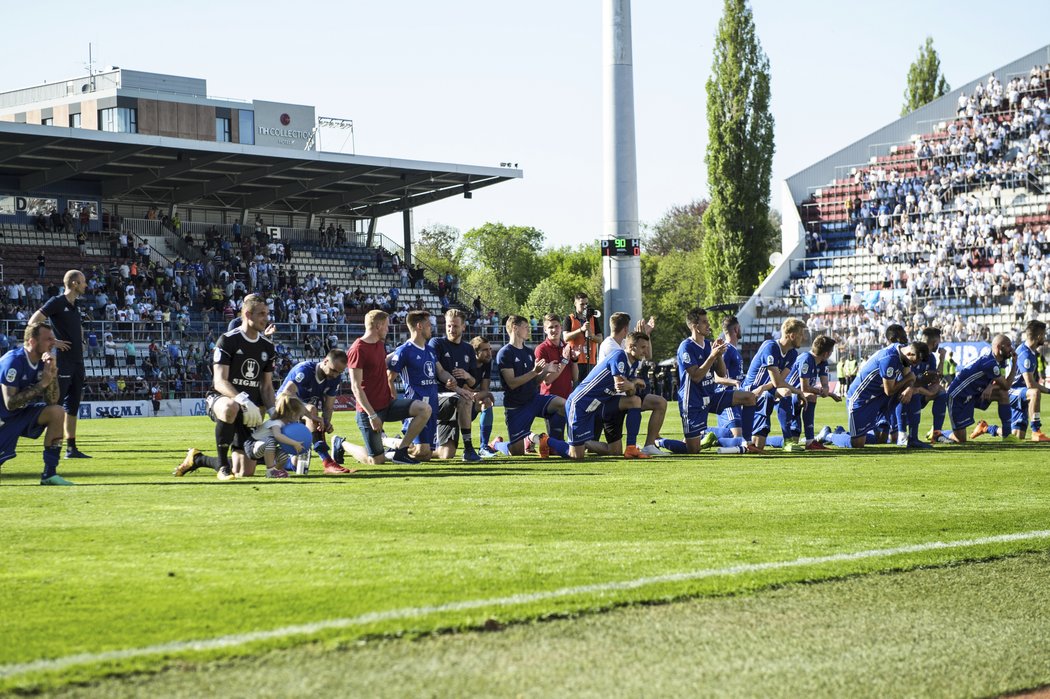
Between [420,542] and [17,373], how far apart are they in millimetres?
6426

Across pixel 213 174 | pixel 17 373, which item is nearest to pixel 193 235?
pixel 213 174

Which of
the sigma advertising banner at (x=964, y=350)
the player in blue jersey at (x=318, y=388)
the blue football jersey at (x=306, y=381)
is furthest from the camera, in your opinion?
the sigma advertising banner at (x=964, y=350)

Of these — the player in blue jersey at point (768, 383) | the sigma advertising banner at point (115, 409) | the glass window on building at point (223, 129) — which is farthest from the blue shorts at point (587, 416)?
the glass window on building at point (223, 129)

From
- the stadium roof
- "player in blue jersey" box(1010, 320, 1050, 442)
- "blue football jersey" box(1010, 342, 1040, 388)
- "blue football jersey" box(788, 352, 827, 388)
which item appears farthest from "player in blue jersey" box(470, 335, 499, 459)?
the stadium roof

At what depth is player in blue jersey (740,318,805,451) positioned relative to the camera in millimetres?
16719

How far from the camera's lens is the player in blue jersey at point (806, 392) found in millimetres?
17000

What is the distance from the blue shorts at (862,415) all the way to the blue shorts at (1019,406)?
9.23 feet

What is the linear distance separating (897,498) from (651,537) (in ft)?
10.2

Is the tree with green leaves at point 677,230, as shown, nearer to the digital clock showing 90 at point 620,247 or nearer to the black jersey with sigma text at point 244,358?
the digital clock showing 90 at point 620,247

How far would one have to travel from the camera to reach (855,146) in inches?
2125

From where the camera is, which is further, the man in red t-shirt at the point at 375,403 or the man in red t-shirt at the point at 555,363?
the man in red t-shirt at the point at 555,363

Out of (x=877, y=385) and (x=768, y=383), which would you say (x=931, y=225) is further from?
(x=768, y=383)

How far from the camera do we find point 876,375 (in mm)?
16672

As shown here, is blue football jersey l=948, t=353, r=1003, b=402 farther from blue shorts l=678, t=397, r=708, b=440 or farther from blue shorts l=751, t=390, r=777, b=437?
blue shorts l=678, t=397, r=708, b=440
